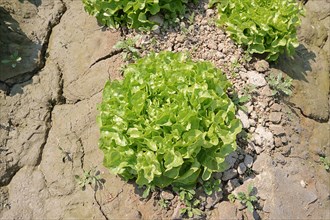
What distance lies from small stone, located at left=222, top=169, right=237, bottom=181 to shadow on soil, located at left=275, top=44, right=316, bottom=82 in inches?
58.0

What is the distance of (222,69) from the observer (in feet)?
15.6

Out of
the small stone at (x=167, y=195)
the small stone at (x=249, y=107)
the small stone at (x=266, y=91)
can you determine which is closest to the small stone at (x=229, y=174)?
the small stone at (x=167, y=195)

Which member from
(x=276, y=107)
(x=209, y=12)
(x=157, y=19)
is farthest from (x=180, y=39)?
(x=276, y=107)

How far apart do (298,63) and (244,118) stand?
4.04ft

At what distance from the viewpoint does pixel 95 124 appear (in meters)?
4.42

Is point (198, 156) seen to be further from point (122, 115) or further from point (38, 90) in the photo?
point (38, 90)

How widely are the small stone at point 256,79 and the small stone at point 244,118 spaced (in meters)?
0.41

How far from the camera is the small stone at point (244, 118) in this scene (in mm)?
4422

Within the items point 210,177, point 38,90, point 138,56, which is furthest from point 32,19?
point 210,177

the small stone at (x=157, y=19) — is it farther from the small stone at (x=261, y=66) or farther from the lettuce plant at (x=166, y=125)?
the small stone at (x=261, y=66)

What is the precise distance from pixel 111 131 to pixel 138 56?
1149 mm

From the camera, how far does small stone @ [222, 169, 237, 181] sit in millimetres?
4184

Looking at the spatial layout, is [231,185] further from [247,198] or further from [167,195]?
[167,195]

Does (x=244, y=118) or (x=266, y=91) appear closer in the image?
(x=244, y=118)
